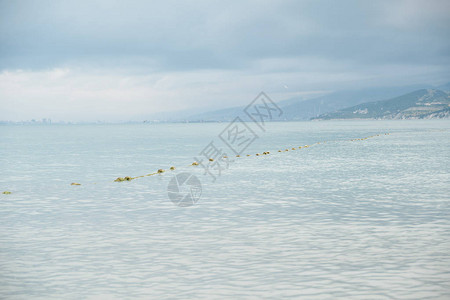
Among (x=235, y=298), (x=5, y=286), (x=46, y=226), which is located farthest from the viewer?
(x=46, y=226)

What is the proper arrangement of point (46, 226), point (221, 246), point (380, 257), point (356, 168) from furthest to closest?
point (356, 168) → point (46, 226) → point (221, 246) → point (380, 257)

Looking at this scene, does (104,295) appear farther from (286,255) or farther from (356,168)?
(356,168)

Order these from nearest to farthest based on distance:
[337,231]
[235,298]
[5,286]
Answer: [235,298]
[5,286]
[337,231]

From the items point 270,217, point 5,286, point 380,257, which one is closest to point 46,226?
point 5,286

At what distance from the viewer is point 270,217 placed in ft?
54.5

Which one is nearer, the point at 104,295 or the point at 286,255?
the point at 104,295

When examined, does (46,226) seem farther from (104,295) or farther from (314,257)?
(314,257)

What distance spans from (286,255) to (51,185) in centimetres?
1965

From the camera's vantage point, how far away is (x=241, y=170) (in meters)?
34.7

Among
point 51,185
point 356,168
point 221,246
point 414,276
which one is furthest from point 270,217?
point 356,168

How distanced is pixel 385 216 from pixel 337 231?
289 centimetres

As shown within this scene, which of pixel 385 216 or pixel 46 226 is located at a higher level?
pixel 46 226

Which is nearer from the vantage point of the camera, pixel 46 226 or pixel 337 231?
pixel 337 231

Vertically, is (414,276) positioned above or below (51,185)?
below
